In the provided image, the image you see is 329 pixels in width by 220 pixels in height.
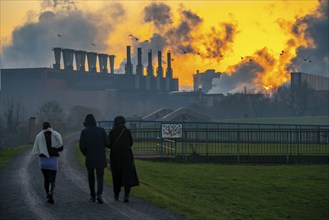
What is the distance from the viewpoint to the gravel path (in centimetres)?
1166

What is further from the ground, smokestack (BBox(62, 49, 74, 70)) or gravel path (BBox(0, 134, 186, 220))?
smokestack (BBox(62, 49, 74, 70))

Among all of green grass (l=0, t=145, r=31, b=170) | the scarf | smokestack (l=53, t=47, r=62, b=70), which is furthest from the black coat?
smokestack (l=53, t=47, r=62, b=70)

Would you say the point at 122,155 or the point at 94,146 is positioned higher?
the point at 94,146

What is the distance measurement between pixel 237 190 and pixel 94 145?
9063mm

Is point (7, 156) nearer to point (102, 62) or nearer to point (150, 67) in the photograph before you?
point (150, 67)

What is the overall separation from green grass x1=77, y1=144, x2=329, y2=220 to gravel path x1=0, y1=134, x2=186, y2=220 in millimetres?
773

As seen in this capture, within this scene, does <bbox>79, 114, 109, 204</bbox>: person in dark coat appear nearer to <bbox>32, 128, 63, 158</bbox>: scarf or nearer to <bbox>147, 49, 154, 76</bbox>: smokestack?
<bbox>32, 128, 63, 158</bbox>: scarf

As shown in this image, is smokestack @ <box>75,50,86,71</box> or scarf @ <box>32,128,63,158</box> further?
smokestack @ <box>75,50,86,71</box>

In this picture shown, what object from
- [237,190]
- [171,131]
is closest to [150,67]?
[171,131]

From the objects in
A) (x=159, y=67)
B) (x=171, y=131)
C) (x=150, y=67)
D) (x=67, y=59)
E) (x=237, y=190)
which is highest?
(x=67, y=59)

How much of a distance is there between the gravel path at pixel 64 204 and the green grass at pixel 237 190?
2.54 feet

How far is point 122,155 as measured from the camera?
13.1 m

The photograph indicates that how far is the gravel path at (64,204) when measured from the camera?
38.3 ft

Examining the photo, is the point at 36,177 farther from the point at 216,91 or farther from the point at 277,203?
the point at 216,91
